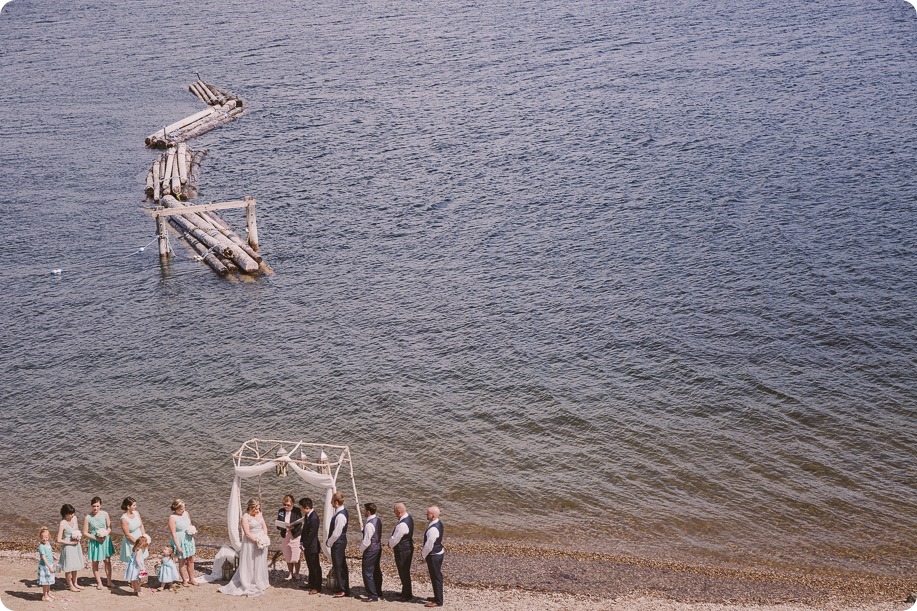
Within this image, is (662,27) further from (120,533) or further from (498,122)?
(120,533)

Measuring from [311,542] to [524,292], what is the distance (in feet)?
82.4

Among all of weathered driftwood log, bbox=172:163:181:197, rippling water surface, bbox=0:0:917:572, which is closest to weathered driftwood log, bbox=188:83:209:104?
rippling water surface, bbox=0:0:917:572

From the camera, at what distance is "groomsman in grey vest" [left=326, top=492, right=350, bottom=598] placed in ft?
72.7

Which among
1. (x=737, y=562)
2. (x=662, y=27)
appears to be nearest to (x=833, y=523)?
(x=737, y=562)

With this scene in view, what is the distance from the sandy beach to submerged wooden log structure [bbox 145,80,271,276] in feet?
80.6

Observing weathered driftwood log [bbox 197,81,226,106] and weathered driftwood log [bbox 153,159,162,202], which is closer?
weathered driftwood log [bbox 153,159,162,202]

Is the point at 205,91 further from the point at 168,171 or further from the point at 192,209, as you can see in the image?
the point at 192,209

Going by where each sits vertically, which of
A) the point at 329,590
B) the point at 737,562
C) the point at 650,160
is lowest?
the point at 737,562

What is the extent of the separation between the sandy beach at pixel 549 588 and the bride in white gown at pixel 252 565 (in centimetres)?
29

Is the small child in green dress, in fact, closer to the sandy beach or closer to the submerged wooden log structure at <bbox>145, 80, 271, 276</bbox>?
the sandy beach

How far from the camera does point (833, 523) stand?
95.1 feet

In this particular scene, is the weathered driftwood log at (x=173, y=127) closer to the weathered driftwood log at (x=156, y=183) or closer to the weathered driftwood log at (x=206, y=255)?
the weathered driftwood log at (x=156, y=183)

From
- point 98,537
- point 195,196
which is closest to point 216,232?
point 195,196

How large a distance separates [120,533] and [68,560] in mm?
7215
